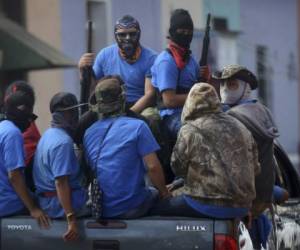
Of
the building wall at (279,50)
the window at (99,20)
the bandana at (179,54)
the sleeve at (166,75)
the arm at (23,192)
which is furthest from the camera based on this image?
the building wall at (279,50)

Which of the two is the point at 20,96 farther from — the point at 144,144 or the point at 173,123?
the point at 173,123

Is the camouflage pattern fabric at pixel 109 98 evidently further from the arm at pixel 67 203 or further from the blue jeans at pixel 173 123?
the blue jeans at pixel 173 123

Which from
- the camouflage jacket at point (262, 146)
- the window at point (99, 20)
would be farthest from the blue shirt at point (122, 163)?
the window at point (99, 20)

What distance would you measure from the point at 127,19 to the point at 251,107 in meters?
1.30

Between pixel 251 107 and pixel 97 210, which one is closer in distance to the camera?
pixel 97 210

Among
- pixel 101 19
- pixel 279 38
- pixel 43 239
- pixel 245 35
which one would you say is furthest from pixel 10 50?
pixel 43 239

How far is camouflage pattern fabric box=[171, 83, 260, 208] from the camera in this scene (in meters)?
6.34

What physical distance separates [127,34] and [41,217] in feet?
5.88

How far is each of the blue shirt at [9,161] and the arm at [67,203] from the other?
35 cm

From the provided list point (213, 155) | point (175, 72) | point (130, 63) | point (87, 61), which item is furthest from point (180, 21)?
point (213, 155)

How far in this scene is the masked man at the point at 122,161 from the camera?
6.57 m

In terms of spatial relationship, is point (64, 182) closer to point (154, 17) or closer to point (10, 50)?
point (10, 50)

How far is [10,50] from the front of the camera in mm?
17875

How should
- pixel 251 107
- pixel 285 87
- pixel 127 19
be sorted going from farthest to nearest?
pixel 285 87
pixel 127 19
pixel 251 107
